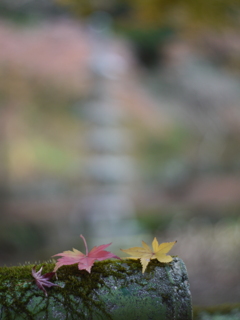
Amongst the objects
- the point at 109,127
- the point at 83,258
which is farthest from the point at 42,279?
the point at 109,127

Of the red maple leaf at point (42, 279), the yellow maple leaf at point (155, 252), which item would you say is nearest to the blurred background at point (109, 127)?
the yellow maple leaf at point (155, 252)

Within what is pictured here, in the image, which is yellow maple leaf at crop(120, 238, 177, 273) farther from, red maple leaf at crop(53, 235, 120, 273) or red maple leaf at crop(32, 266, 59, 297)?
red maple leaf at crop(32, 266, 59, 297)

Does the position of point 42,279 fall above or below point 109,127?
below

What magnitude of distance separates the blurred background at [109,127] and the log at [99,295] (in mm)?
3047

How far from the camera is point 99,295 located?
0.73m

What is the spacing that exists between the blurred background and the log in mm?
3047

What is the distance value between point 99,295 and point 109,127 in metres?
6.46

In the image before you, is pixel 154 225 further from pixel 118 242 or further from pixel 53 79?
pixel 53 79

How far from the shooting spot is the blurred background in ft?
17.1

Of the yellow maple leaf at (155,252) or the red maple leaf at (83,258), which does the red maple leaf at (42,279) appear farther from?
the yellow maple leaf at (155,252)

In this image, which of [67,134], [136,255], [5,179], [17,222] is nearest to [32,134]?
[67,134]

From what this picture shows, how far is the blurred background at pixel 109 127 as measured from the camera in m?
5.22

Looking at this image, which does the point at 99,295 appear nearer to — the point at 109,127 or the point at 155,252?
the point at 155,252

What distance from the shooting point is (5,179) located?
18.3 feet
